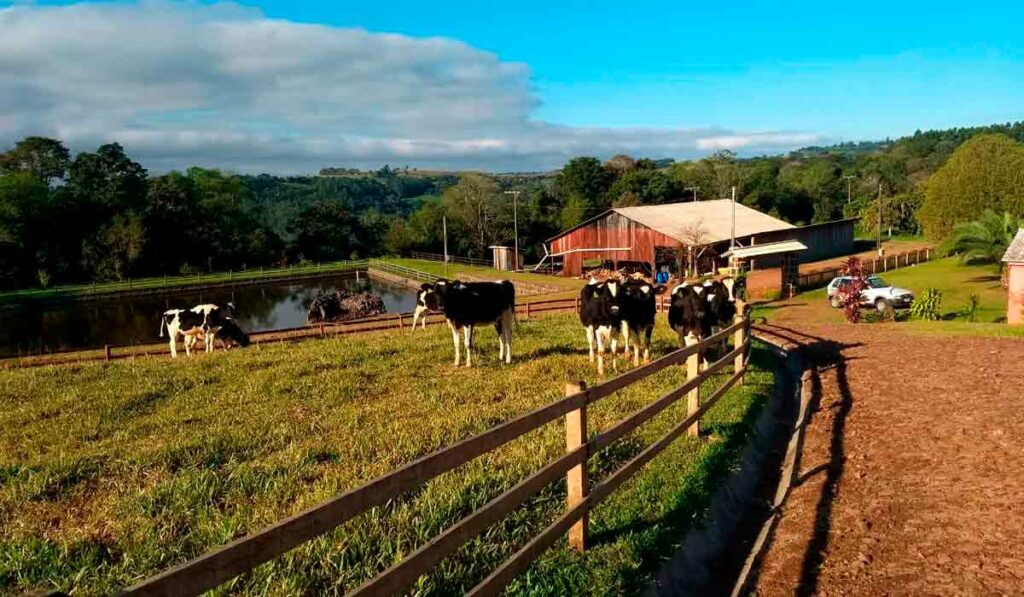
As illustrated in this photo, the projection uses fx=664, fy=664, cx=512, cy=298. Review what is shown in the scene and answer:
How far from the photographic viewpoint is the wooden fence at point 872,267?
39062 millimetres

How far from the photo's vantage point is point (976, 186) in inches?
1766

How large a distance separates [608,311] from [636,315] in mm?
953

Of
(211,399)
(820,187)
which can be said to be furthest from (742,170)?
(211,399)

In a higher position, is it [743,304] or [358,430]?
[743,304]

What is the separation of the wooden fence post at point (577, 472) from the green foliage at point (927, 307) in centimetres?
2435

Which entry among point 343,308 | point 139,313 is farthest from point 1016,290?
point 139,313

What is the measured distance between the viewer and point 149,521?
5.25 metres

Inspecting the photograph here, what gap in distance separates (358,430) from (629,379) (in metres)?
3.77

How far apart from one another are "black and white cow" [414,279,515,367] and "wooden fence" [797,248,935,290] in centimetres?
2851

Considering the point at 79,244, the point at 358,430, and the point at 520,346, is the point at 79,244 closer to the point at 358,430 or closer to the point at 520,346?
the point at 520,346

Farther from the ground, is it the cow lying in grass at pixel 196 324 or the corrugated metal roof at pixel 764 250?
the corrugated metal roof at pixel 764 250

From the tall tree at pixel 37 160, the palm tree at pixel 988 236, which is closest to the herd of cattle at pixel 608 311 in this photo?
the palm tree at pixel 988 236

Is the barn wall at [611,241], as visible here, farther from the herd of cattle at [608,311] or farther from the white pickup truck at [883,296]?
the herd of cattle at [608,311]

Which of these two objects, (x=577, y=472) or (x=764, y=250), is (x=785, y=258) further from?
(x=577, y=472)
